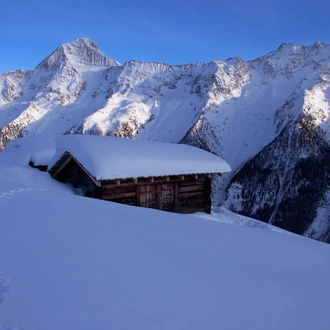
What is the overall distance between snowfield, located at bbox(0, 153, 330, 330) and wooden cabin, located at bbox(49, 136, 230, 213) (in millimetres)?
4908

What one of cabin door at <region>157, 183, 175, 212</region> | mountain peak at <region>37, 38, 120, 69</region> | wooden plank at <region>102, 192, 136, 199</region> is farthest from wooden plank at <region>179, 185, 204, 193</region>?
mountain peak at <region>37, 38, 120, 69</region>

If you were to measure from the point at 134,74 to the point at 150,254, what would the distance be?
11817 centimetres

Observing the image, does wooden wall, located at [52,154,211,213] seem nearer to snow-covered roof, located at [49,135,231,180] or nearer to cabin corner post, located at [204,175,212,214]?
cabin corner post, located at [204,175,212,214]

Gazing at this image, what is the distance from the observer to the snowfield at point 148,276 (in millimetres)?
2082

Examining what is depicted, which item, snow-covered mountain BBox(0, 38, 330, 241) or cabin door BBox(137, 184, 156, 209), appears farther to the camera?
snow-covered mountain BBox(0, 38, 330, 241)

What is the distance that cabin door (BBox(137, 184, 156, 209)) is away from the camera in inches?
434

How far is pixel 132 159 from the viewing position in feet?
32.6

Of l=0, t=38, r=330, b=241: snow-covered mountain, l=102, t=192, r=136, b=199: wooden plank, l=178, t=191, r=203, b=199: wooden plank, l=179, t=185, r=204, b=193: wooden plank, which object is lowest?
l=102, t=192, r=136, b=199: wooden plank

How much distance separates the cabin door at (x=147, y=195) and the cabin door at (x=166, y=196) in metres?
0.26

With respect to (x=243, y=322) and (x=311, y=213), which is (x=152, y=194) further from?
(x=311, y=213)

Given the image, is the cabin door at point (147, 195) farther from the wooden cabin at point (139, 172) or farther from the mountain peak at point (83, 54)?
the mountain peak at point (83, 54)

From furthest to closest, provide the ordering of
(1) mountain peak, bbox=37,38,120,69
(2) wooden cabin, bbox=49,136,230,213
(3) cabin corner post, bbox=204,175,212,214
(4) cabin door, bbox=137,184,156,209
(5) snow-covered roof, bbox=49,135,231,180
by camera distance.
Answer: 1. (1) mountain peak, bbox=37,38,120,69
2. (3) cabin corner post, bbox=204,175,212,214
3. (4) cabin door, bbox=137,184,156,209
4. (2) wooden cabin, bbox=49,136,230,213
5. (5) snow-covered roof, bbox=49,135,231,180

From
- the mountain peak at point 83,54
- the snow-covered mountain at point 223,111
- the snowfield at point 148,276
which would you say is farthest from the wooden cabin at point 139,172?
the mountain peak at point 83,54

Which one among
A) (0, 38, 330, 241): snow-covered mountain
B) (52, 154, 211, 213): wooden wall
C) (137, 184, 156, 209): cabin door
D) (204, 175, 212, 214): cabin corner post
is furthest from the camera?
(0, 38, 330, 241): snow-covered mountain
